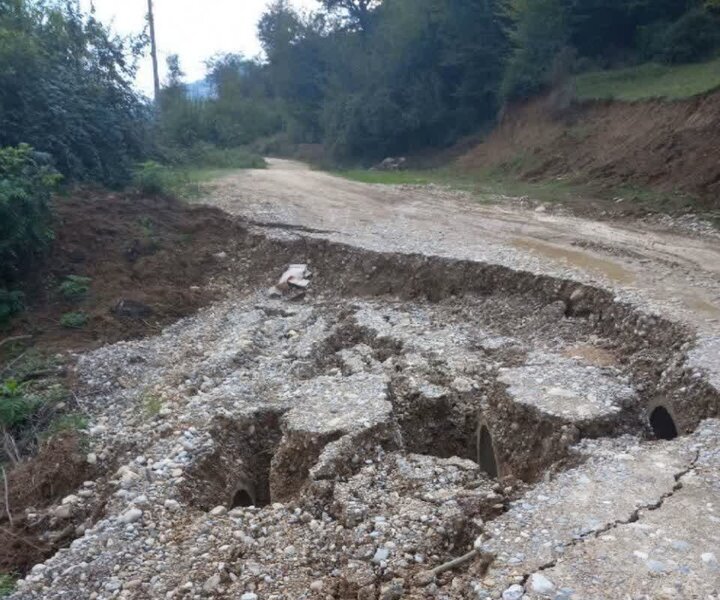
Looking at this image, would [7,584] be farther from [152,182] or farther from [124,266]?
[152,182]

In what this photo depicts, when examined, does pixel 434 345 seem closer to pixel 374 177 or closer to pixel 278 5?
pixel 374 177

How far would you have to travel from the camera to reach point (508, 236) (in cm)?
1238

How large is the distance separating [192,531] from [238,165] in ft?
70.2

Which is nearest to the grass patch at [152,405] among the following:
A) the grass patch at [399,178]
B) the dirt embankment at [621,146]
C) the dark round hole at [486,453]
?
the dark round hole at [486,453]

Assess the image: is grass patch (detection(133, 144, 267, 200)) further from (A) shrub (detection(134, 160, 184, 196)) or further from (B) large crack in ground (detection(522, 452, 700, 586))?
(B) large crack in ground (detection(522, 452, 700, 586))

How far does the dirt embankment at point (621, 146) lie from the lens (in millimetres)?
14430

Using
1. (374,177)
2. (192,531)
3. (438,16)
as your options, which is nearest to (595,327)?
(192,531)

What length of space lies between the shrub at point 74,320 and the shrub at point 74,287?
613 millimetres

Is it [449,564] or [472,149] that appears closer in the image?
[449,564]

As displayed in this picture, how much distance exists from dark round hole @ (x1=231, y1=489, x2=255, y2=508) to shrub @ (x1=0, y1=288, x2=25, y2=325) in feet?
19.1

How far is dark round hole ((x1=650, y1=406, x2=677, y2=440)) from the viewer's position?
6484mm

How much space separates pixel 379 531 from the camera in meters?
5.20

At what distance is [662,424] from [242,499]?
3.95 metres

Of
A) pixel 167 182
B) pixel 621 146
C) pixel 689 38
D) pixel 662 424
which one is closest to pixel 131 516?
pixel 662 424
